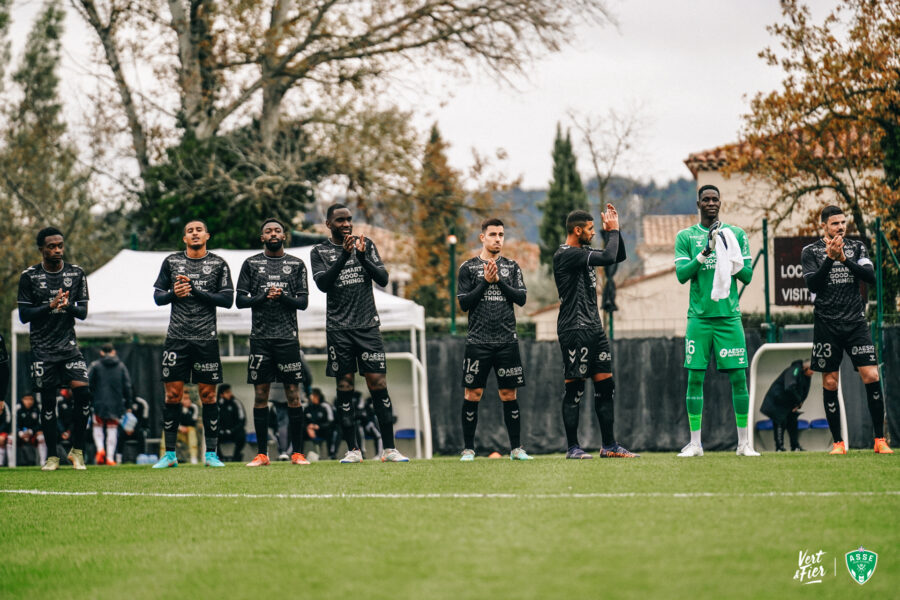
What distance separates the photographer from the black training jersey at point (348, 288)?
9.88 m

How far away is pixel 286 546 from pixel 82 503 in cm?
262

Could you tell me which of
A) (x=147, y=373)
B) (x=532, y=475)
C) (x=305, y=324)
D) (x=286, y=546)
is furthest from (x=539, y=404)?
(x=286, y=546)

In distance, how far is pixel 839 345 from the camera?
9.53 m

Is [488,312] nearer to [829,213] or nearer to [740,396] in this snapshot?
[740,396]

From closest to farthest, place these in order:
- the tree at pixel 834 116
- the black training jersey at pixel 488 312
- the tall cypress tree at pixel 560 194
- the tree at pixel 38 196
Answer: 1. the black training jersey at pixel 488 312
2. the tree at pixel 834 116
3. the tree at pixel 38 196
4. the tall cypress tree at pixel 560 194

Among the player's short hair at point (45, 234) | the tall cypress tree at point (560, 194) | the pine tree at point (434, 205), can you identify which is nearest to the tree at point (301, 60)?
the pine tree at point (434, 205)

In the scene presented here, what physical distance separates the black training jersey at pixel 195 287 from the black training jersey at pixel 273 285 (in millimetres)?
219

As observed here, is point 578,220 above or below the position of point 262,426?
above

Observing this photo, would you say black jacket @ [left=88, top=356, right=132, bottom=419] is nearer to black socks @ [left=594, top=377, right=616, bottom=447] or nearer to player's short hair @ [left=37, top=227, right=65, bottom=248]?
player's short hair @ [left=37, top=227, right=65, bottom=248]

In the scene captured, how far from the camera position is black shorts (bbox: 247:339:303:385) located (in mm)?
9992

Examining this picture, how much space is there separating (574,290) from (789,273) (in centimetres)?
789

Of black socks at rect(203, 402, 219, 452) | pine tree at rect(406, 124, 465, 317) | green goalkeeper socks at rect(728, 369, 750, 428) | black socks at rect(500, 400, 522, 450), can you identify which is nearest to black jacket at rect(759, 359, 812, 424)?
green goalkeeper socks at rect(728, 369, 750, 428)

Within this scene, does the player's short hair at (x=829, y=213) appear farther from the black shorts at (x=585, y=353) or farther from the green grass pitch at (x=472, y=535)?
the green grass pitch at (x=472, y=535)

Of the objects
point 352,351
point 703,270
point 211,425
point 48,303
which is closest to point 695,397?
point 703,270
